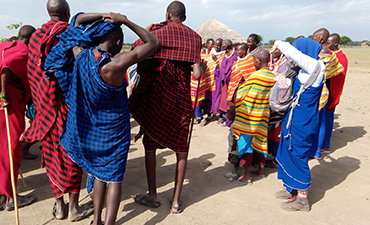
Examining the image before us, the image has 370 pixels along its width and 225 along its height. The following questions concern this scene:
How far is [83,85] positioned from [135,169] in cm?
228

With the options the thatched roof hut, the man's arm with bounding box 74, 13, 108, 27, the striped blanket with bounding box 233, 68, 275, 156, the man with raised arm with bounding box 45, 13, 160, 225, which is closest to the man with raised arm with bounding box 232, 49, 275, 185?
the striped blanket with bounding box 233, 68, 275, 156

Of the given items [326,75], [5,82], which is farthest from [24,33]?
[326,75]

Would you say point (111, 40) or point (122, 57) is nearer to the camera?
point (122, 57)

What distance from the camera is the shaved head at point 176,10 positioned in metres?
2.95

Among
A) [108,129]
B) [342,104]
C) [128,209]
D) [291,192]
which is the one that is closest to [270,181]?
[291,192]

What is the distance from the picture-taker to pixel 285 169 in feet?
11.4

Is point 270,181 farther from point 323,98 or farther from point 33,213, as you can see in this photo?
point 33,213

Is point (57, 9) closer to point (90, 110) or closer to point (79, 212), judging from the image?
point (90, 110)

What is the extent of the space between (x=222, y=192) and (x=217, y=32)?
30.4 ft

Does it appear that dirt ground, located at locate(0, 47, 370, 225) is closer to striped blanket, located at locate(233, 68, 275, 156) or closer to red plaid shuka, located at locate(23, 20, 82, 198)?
red plaid shuka, located at locate(23, 20, 82, 198)

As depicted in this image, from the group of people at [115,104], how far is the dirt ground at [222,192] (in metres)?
0.18

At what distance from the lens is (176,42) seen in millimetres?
2803

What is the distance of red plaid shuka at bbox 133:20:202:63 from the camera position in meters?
2.77

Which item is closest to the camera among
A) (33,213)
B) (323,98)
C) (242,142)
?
(33,213)
